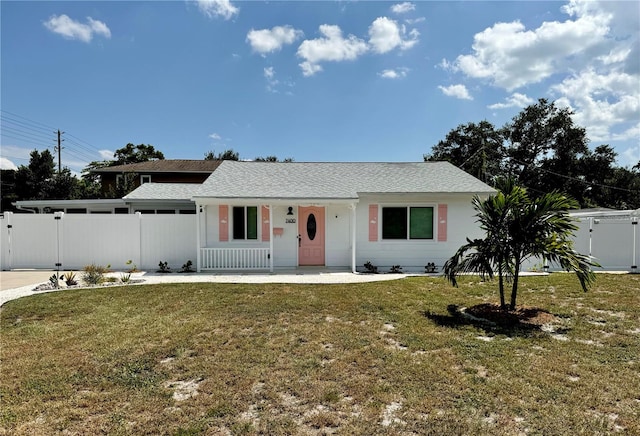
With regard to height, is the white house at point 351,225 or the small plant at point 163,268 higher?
the white house at point 351,225

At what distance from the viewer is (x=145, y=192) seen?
54.4 feet

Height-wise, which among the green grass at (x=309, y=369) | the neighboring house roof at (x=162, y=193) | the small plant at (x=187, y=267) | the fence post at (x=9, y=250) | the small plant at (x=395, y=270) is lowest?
the small plant at (x=395, y=270)

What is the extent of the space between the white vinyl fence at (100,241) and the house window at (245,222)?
146 centimetres

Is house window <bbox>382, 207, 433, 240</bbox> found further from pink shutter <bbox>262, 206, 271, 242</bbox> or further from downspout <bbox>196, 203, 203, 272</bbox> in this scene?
downspout <bbox>196, 203, 203, 272</bbox>

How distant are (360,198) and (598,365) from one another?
28.6 ft

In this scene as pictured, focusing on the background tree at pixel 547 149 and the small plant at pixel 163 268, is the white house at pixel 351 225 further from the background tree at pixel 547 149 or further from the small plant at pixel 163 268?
the background tree at pixel 547 149

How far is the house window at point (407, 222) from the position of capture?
12289 mm

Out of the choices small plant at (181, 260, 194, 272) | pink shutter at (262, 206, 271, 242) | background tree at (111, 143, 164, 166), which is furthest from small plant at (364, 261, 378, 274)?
background tree at (111, 143, 164, 166)

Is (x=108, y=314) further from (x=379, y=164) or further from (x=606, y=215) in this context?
(x=606, y=215)

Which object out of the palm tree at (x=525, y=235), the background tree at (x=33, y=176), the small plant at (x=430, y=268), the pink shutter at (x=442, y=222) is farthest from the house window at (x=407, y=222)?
the background tree at (x=33, y=176)

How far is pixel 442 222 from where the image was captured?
12242 millimetres

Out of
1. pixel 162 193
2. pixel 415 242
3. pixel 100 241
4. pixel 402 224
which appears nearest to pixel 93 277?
pixel 100 241

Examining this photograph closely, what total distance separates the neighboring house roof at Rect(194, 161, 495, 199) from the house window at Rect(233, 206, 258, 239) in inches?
30.1

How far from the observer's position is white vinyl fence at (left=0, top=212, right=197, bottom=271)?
11.5 metres
